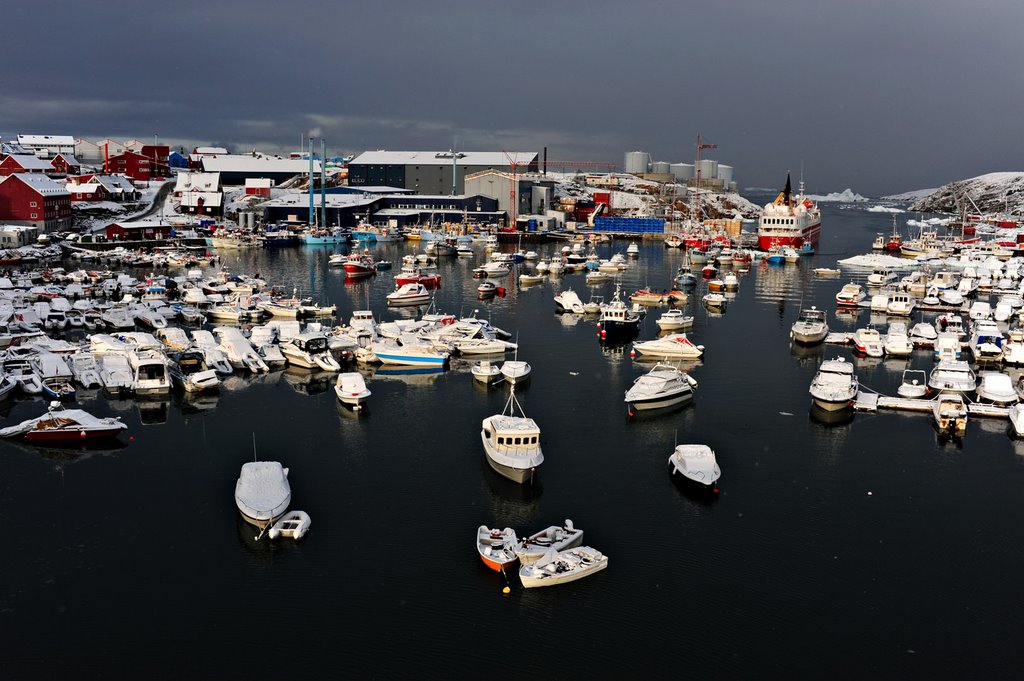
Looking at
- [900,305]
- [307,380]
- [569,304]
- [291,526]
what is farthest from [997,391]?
[307,380]

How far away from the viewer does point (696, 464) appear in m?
23.2

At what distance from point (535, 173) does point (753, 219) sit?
41.1 metres

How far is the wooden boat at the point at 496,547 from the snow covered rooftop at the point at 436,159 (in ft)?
339

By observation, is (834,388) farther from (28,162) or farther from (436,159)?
(436,159)

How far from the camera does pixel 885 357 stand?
3894cm

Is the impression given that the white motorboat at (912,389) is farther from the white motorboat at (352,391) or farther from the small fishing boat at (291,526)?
the small fishing boat at (291,526)

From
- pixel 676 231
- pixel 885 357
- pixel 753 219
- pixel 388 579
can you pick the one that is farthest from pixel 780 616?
pixel 753 219

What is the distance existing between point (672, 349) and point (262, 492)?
21889mm

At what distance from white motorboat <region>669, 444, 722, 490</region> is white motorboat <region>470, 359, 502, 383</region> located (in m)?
10.0

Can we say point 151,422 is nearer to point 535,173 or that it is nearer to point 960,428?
point 960,428

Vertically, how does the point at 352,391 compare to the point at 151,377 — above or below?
below

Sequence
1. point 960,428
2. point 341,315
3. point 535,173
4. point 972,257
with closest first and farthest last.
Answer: point 960,428
point 341,315
point 972,257
point 535,173

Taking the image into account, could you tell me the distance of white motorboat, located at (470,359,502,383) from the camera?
32.8 metres

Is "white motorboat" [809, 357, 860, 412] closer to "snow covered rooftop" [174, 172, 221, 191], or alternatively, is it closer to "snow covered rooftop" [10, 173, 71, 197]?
"snow covered rooftop" [10, 173, 71, 197]
